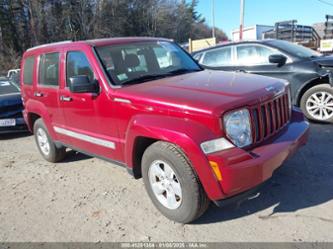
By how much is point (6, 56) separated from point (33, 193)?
3049cm

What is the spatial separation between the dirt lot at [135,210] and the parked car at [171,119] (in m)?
0.28

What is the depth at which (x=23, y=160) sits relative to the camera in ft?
19.0

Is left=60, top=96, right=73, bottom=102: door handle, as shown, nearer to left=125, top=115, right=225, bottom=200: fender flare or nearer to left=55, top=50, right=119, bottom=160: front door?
left=55, top=50, right=119, bottom=160: front door

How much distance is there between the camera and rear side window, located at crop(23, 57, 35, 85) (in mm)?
5395

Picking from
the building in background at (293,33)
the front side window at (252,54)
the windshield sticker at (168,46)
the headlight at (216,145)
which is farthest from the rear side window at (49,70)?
the building in background at (293,33)

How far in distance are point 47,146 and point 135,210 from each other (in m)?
2.47

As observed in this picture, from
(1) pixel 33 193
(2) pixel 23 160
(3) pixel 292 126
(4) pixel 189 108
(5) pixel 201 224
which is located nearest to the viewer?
(4) pixel 189 108

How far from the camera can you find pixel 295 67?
6344 mm

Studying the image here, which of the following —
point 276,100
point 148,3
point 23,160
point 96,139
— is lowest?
point 23,160

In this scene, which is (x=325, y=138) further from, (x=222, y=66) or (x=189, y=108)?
(x=189, y=108)

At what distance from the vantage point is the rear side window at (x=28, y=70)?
5.39 meters

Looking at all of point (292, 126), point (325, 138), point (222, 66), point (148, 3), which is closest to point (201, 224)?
point (292, 126)

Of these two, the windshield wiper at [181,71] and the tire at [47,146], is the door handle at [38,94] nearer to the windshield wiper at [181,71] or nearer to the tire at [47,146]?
the tire at [47,146]

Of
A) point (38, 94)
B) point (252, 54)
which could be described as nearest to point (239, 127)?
point (38, 94)
